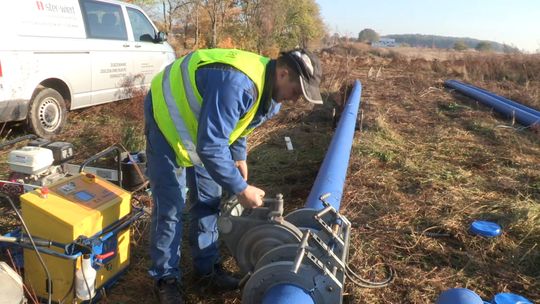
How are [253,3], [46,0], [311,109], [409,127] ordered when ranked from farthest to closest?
1. [253,3]
2. [311,109]
3. [409,127]
4. [46,0]

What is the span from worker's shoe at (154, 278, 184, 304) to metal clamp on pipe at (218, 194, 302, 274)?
0.45 m

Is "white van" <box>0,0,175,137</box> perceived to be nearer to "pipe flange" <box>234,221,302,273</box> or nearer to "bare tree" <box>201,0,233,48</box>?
"pipe flange" <box>234,221,302,273</box>

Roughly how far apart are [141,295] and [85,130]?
386 cm

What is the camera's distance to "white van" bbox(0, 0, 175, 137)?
15.8ft

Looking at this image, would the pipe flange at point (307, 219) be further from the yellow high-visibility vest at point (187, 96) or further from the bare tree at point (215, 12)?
the bare tree at point (215, 12)

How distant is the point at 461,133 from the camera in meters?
6.77

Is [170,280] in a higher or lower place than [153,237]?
lower

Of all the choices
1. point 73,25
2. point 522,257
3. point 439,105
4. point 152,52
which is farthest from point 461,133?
point 73,25

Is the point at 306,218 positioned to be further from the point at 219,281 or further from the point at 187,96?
the point at 187,96

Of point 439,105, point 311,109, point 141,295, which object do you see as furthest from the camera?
point 439,105

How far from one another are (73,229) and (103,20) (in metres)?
5.09

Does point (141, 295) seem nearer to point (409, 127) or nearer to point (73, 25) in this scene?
point (73, 25)

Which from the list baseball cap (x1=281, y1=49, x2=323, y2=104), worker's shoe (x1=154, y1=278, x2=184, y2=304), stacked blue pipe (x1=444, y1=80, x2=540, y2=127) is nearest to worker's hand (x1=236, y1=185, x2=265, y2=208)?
Answer: baseball cap (x1=281, y1=49, x2=323, y2=104)

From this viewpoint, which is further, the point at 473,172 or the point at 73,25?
the point at 73,25
